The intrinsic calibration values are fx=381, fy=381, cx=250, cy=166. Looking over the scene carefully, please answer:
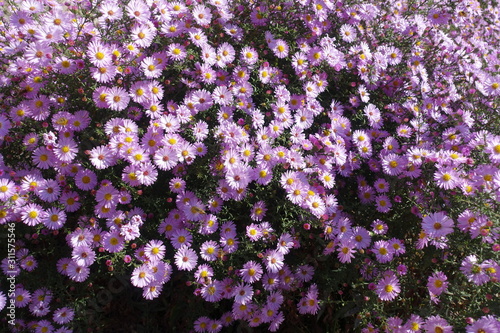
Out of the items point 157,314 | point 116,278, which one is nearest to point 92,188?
point 116,278

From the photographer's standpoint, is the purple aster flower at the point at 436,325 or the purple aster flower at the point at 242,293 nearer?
the purple aster flower at the point at 436,325

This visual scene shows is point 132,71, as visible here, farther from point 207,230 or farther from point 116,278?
point 116,278

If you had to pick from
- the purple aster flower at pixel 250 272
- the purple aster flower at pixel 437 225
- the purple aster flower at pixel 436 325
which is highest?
the purple aster flower at pixel 437 225

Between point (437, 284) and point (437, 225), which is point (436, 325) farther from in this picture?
point (437, 225)

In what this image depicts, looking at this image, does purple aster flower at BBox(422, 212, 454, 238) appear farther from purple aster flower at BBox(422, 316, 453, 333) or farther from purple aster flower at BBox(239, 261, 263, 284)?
purple aster flower at BBox(239, 261, 263, 284)

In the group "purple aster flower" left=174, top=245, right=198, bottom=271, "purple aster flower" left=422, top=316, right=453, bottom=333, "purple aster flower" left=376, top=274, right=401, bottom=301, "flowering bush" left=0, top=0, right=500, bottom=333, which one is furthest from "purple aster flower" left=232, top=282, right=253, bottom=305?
"purple aster flower" left=422, top=316, right=453, bottom=333

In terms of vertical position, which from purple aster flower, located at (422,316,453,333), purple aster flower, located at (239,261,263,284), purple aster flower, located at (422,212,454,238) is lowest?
purple aster flower, located at (422,316,453,333)

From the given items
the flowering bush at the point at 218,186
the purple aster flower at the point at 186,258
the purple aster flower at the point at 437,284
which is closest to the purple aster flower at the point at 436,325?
the flowering bush at the point at 218,186

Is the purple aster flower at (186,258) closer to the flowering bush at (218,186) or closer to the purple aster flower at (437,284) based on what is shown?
the flowering bush at (218,186)

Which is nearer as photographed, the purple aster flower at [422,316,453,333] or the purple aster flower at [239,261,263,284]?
the purple aster flower at [422,316,453,333]
